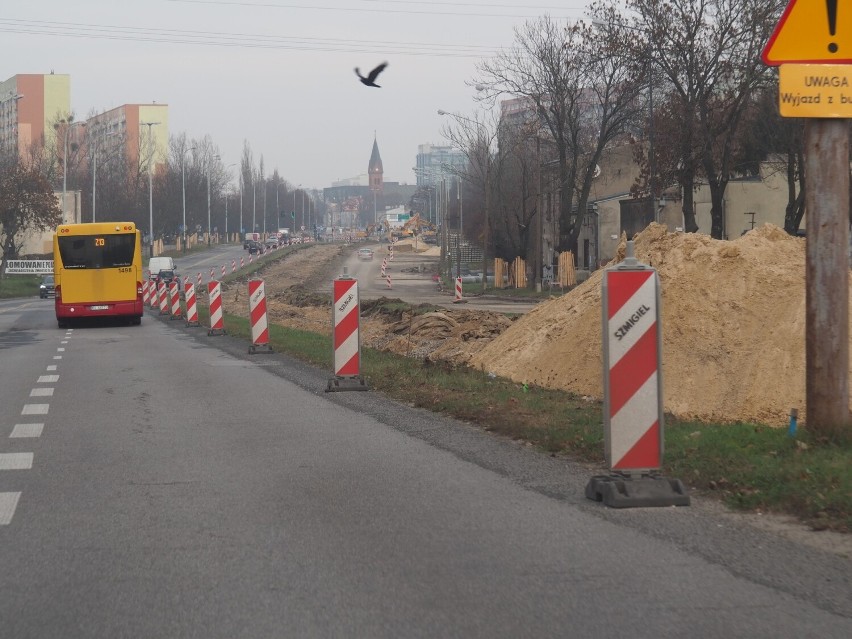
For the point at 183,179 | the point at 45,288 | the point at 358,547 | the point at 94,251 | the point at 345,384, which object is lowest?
the point at 358,547

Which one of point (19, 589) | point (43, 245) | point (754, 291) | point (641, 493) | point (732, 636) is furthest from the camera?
point (43, 245)

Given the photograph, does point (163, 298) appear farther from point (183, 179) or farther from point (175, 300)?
point (183, 179)

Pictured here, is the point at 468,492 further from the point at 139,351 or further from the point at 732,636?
the point at 139,351

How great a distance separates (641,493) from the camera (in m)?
7.47

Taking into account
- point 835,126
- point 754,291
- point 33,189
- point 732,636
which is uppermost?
point 33,189

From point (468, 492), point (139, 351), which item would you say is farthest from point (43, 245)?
point (468, 492)

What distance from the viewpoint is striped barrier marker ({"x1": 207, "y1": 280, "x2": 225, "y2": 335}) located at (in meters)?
27.9

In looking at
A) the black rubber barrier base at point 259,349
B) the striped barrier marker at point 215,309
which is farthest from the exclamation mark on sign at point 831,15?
the striped barrier marker at point 215,309

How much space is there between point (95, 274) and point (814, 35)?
2883cm

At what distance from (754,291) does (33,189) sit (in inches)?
2607

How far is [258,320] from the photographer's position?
2242 centimetres

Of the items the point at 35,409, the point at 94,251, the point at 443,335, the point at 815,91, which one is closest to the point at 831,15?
the point at 815,91

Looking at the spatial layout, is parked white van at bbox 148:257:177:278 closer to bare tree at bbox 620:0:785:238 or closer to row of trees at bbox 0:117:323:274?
row of trees at bbox 0:117:323:274

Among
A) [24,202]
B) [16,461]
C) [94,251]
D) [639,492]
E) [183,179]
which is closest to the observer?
[639,492]
